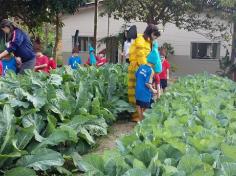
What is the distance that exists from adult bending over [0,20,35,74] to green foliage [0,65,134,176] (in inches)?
32.0

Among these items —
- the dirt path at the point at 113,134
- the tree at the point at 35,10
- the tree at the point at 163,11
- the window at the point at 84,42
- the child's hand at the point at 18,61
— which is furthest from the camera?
the window at the point at 84,42

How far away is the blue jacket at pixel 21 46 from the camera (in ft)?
26.7

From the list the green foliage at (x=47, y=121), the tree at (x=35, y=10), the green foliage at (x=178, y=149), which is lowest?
the green foliage at (x=47, y=121)

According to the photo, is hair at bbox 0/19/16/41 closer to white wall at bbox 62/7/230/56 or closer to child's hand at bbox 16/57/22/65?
child's hand at bbox 16/57/22/65

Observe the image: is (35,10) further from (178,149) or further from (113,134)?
(178,149)

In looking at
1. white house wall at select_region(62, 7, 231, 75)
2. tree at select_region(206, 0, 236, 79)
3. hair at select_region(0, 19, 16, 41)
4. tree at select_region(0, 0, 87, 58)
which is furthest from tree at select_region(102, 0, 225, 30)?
hair at select_region(0, 19, 16, 41)

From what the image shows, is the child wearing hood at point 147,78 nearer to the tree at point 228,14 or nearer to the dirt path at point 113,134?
the dirt path at point 113,134

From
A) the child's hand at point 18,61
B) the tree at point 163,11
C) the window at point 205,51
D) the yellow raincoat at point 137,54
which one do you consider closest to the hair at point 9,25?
the child's hand at point 18,61

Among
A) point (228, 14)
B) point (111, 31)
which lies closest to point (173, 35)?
point (111, 31)

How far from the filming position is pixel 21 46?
8359 millimetres

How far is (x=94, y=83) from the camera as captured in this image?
315 inches

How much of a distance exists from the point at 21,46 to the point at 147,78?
2.31m

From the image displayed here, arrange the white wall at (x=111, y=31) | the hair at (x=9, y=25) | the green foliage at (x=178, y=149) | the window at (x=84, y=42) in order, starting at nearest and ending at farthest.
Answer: the green foliage at (x=178, y=149) < the hair at (x=9, y=25) < the white wall at (x=111, y=31) < the window at (x=84, y=42)

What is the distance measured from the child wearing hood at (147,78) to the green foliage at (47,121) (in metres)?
0.61
